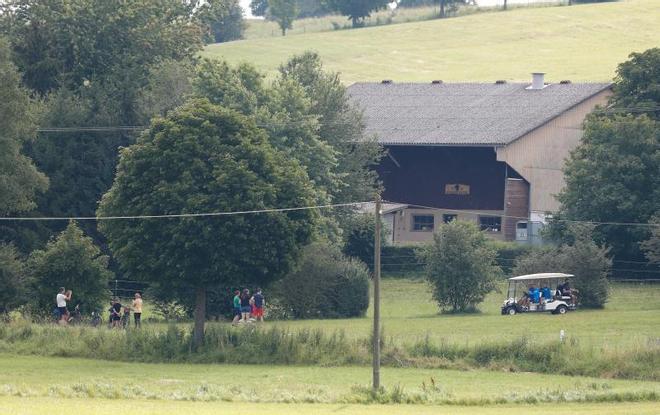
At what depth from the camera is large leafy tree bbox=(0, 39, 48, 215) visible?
66.4 meters

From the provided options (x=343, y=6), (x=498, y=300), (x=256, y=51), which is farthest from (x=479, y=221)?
(x=343, y=6)

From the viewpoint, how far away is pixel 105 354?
1962 inches

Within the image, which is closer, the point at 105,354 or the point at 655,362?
the point at 655,362

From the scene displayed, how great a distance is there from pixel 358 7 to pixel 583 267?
11562 centimetres

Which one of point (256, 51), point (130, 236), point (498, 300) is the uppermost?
point (256, 51)

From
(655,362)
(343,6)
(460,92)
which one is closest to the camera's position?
(655,362)

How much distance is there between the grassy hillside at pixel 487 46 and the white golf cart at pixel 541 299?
209ft

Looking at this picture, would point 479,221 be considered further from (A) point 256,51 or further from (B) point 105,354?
(A) point 256,51

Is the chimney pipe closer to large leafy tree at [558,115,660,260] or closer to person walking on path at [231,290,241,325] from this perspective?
large leafy tree at [558,115,660,260]

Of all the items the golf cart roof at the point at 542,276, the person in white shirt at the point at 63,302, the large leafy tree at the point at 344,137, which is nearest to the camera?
the person in white shirt at the point at 63,302

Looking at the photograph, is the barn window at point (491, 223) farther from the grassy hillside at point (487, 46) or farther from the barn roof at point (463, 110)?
the grassy hillside at point (487, 46)

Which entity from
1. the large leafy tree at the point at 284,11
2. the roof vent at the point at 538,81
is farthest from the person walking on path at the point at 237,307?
the large leafy tree at the point at 284,11

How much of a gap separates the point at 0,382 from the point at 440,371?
1344 centimetres

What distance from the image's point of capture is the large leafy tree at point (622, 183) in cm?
7175
